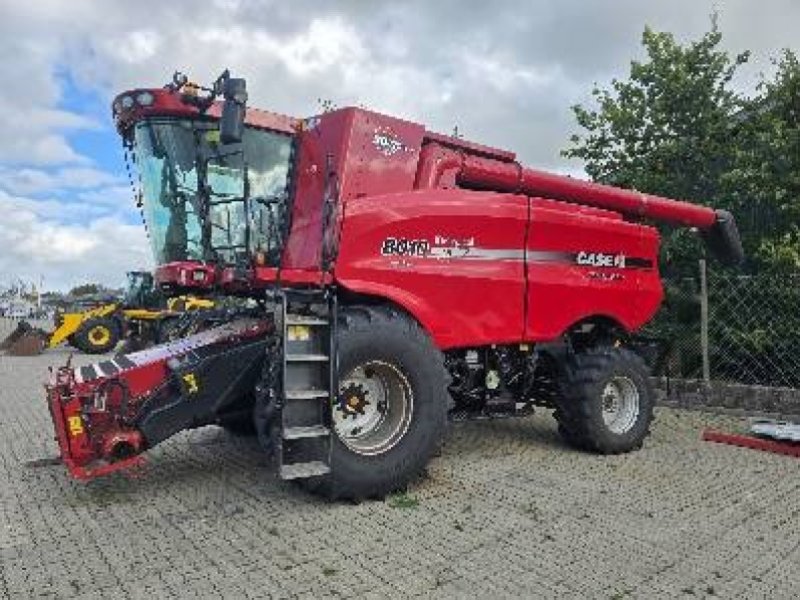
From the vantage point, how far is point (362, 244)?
18.3 ft

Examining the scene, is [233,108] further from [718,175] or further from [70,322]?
[70,322]

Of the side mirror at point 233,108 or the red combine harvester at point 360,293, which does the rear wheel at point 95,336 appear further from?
the side mirror at point 233,108

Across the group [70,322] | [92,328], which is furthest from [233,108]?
[70,322]

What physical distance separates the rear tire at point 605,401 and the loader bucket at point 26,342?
16068 mm

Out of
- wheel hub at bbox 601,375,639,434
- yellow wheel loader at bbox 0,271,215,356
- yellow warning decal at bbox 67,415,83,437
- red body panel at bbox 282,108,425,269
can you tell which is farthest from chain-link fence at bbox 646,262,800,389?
yellow wheel loader at bbox 0,271,215,356

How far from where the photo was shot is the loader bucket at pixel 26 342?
752 inches

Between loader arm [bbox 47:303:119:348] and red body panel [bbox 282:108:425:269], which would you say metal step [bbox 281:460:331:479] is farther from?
loader arm [bbox 47:303:119:348]

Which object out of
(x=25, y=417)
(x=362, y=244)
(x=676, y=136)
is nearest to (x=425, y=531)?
(x=362, y=244)

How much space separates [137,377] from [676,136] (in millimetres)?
8580

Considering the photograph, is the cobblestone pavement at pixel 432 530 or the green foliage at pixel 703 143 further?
the green foliage at pixel 703 143

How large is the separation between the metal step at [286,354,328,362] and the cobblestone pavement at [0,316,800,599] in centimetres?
99

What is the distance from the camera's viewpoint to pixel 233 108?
5.30m

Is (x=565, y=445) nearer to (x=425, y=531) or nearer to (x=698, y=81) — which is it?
(x=425, y=531)

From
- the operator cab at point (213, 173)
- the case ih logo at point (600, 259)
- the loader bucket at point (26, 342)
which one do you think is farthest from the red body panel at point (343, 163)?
the loader bucket at point (26, 342)
